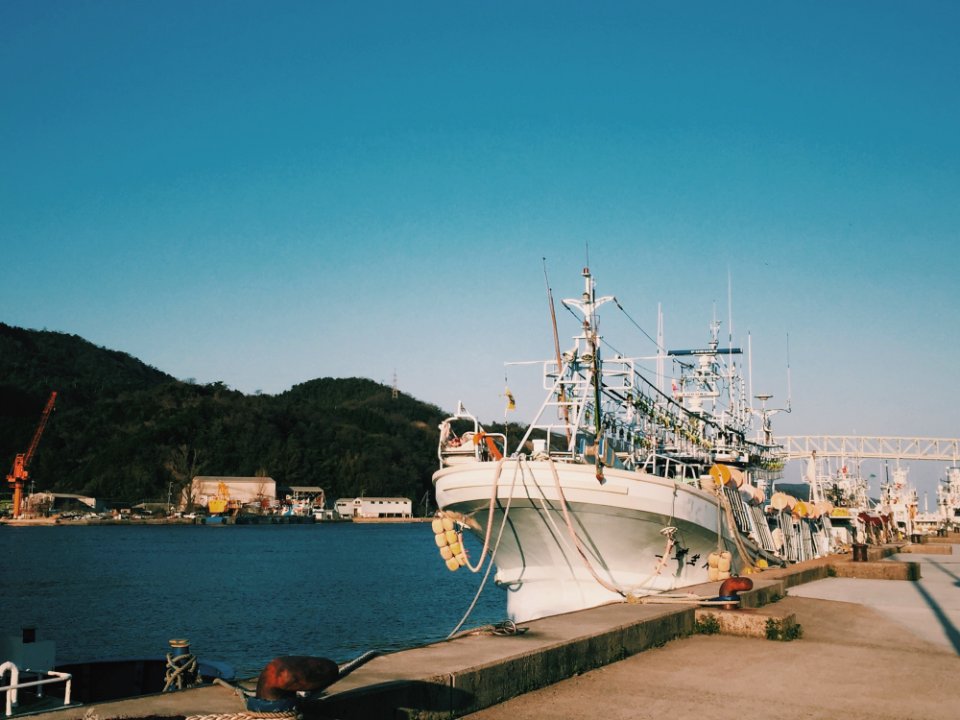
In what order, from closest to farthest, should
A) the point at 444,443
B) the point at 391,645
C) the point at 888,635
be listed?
the point at 888,635 < the point at 444,443 < the point at 391,645

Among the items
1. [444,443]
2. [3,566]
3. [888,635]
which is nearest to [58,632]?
[444,443]

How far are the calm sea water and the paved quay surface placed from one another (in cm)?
2098

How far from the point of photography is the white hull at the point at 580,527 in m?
25.3

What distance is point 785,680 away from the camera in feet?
33.7

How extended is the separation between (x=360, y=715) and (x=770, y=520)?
35548mm

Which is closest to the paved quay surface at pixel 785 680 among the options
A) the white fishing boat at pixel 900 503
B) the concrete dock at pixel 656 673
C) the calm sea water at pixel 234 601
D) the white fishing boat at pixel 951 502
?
the concrete dock at pixel 656 673

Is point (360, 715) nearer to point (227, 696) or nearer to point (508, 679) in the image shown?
point (227, 696)

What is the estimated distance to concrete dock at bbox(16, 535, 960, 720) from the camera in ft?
24.6

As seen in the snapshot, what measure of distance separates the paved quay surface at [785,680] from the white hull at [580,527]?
997cm

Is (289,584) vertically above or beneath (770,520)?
beneath

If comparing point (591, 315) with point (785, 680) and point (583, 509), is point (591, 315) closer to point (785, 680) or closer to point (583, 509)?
point (583, 509)

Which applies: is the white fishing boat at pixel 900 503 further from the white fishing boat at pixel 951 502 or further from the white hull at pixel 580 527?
the white hull at pixel 580 527

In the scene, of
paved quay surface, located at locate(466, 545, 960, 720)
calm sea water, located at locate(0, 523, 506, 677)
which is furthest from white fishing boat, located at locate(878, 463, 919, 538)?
paved quay surface, located at locate(466, 545, 960, 720)

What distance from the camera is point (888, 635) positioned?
14023 mm
